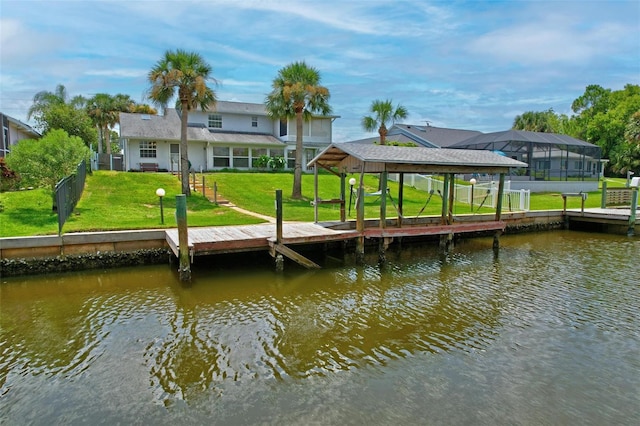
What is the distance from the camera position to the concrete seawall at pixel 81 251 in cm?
1072

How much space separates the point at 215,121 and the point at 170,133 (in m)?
4.92

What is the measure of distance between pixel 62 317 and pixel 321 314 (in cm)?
509

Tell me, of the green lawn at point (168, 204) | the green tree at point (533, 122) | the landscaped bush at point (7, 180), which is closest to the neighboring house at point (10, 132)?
the green lawn at point (168, 204)

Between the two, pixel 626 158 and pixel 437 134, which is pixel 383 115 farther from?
pixel 626 158

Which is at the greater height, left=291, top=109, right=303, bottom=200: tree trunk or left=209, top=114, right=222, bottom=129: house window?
left=209, top=114, right=222, bottom=129: house window

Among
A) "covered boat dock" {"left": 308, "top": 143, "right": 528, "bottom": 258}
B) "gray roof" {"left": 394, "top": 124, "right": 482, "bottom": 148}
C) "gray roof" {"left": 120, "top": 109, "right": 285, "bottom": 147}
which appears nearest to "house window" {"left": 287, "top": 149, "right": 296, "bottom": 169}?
"gray roof" {"left": 120, "top": 109, "right": 285, "bottom": 147}

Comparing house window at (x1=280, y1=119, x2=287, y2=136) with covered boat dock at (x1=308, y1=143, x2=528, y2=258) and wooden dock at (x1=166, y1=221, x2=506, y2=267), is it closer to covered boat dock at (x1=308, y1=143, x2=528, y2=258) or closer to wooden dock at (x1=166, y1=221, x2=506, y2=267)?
covered boat dock at (x1=308, y1=143, x2=528, y2=258)

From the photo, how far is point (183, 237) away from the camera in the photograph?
33.3ft

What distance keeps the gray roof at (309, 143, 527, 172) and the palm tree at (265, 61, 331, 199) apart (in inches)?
348

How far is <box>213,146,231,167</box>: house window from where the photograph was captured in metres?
32.2

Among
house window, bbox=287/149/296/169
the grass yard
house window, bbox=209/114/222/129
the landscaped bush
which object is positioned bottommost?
the grass yard

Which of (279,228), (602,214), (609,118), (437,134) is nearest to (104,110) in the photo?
(437,134)

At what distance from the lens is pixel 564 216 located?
805 inches

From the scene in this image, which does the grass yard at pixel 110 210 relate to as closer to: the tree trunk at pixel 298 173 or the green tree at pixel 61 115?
the tree trunk at pixel 298 173
